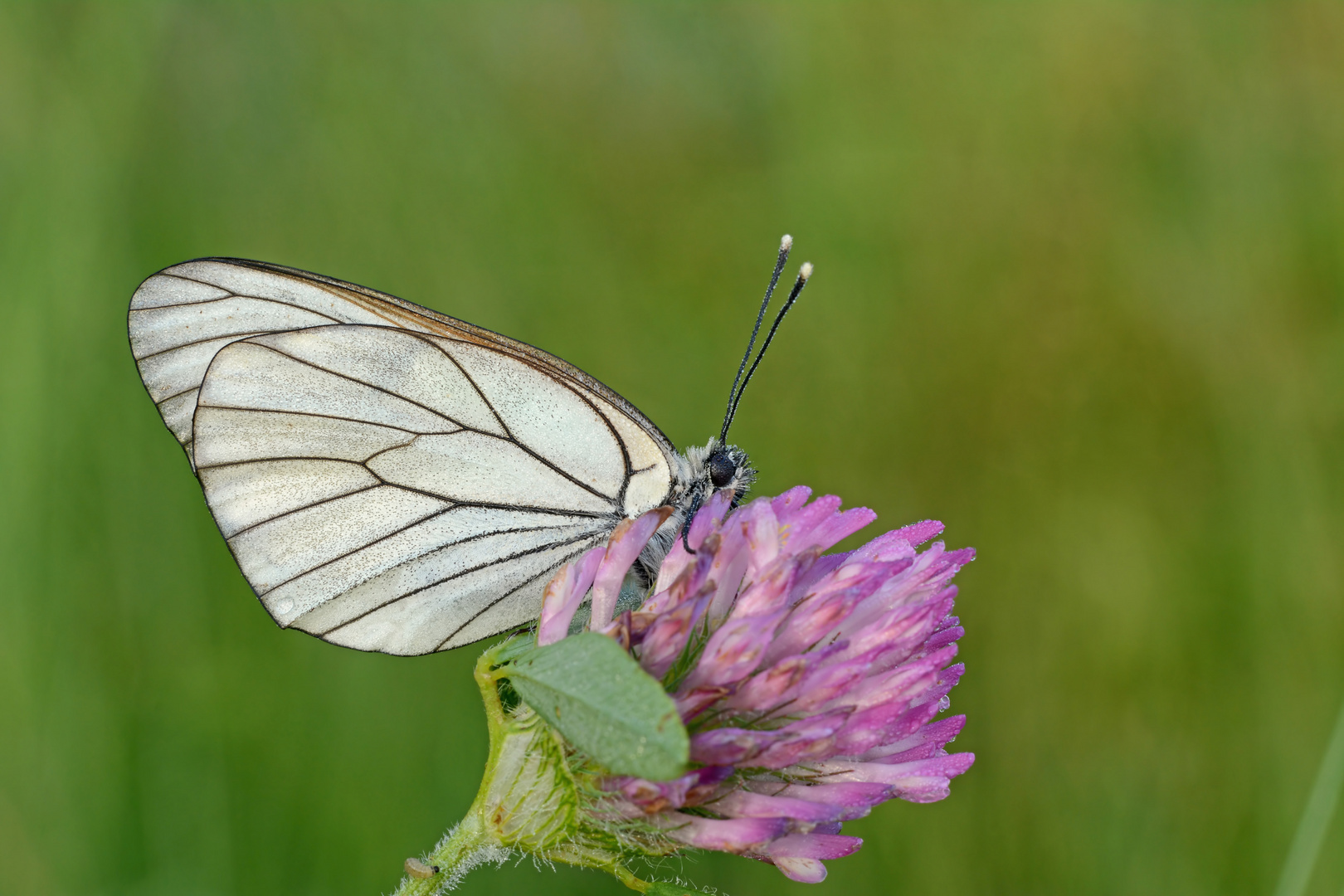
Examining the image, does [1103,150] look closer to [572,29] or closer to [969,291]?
[969,291]

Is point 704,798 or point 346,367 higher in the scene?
point 346,367

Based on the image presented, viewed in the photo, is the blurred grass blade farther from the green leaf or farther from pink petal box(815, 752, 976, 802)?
the green leaf

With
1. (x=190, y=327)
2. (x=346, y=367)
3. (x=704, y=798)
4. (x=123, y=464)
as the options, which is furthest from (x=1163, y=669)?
(x=123, y=464)

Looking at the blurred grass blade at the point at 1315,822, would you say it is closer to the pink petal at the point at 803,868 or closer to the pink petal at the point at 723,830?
the pink petal at the point at 803,868

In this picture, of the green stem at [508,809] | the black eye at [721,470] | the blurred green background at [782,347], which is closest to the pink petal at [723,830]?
the green stem at [508,809]

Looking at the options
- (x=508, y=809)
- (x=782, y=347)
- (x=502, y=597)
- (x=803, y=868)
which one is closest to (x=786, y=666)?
(x=803, y=868)

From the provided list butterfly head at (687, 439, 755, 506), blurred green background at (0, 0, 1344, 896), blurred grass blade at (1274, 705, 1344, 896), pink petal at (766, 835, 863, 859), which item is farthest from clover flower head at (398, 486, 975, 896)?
blurred grass blade at (1274, 705, 1344, 896)

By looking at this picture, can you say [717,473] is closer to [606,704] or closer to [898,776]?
[898,776]
